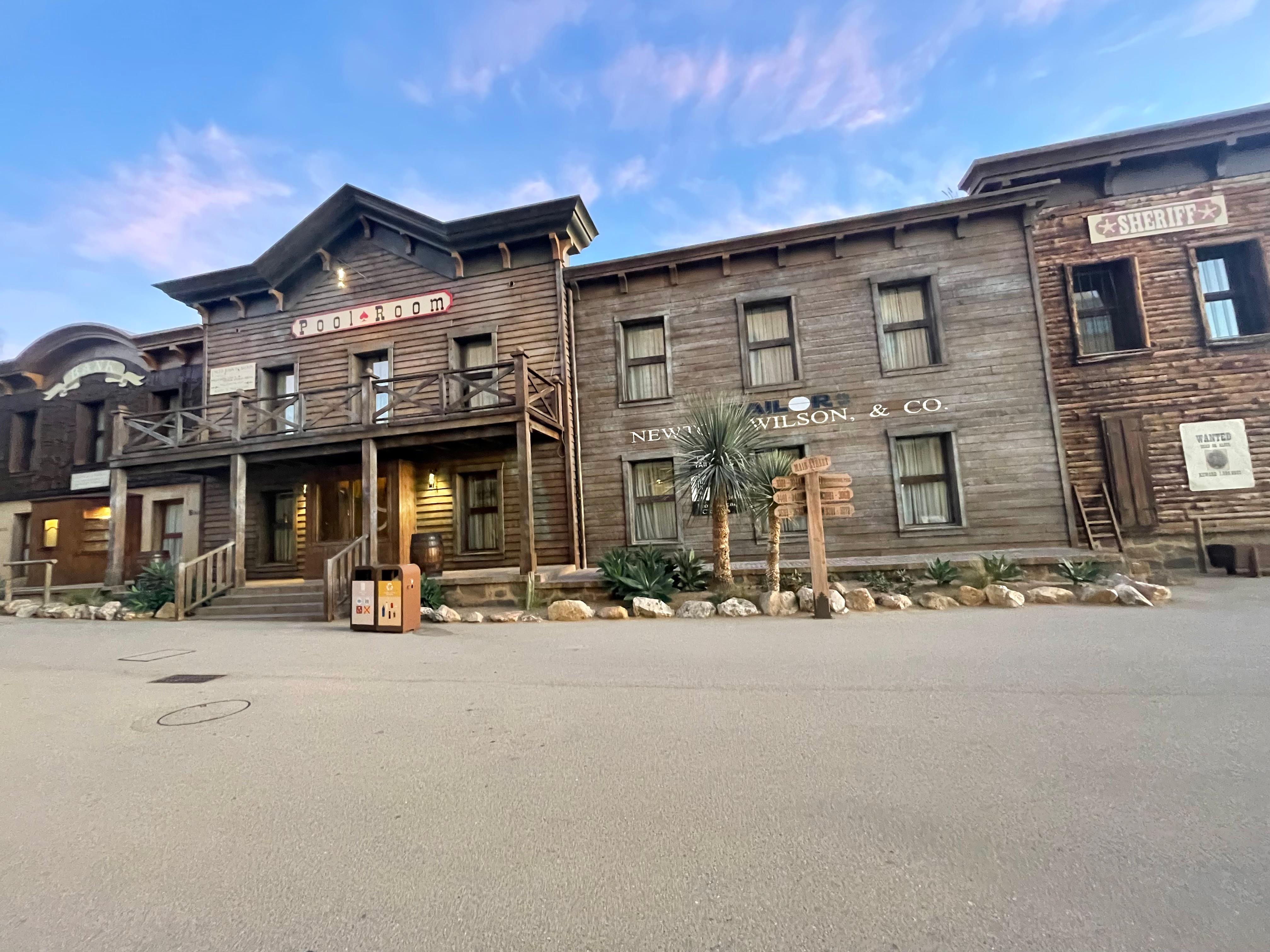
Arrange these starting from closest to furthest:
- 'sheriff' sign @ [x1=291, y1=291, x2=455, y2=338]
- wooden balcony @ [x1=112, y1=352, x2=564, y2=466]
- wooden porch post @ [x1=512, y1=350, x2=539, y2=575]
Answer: wooden porch post @ [x1=512, y1=350, x2=539, y2=575] < wooden balcony @ [x1=112, y1=352, x2=564, y2=466] < 'sheriff' sign @ [x1=291, y1=291, x2=455, y2=338]

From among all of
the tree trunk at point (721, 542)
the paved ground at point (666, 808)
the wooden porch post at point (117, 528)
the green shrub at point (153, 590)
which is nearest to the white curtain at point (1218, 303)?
the paved ground at point (666, 808)

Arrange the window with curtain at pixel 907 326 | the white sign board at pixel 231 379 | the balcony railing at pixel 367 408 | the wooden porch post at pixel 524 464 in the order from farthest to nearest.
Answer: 1. the white sign board at pixel 231 379
2. the window with curtain at pixel 907 326
3. the balcony railing at pixel 367 408
4. the wooden porch post at pixel 524 464

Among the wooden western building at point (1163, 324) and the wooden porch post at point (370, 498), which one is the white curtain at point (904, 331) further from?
the wooden porch post at point (370, 498)

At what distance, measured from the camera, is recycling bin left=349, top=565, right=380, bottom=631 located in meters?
8.82

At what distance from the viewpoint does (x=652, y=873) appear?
92.2 inches

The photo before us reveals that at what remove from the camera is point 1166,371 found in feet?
39.1

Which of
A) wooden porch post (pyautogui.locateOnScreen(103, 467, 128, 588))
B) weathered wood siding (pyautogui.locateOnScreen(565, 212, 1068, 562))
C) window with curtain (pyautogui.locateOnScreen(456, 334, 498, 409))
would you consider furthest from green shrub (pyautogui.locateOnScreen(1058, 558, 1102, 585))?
wooden porch post (pyautogui.locateOnScreen(103, 467, 128, 588))

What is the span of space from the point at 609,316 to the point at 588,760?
37.6 ft

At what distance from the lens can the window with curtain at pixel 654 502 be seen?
13039mm

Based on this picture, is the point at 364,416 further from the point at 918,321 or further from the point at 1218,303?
the point at 1218,303

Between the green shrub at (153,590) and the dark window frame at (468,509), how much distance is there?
5.06m

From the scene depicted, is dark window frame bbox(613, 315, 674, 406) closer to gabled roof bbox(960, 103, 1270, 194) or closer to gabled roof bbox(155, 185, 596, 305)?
gabled roof bbox(155, 185, 596, 305)

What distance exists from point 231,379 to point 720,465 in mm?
12719

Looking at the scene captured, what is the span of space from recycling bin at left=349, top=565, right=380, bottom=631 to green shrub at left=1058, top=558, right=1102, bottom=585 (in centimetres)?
1015
